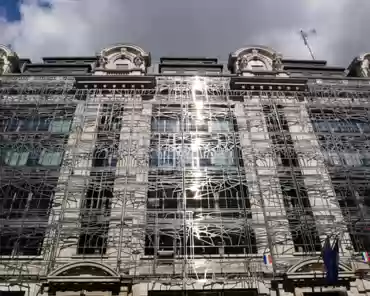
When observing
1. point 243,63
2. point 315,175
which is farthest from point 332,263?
point 243,63

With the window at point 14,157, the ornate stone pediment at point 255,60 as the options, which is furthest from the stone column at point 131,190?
the ornate stone pediment at point 255,60

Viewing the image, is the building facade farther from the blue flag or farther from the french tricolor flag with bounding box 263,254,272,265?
the blue flag

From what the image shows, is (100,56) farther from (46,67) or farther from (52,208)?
(52,208)

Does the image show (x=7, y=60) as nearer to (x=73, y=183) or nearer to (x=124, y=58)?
(x=124, y=58)

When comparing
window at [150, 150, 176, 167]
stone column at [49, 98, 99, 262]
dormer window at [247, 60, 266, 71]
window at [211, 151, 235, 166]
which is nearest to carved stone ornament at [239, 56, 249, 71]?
dormer window at [247, 60, 266, 71]

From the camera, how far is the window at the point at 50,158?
59.1 ft

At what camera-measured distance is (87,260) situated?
542 inches

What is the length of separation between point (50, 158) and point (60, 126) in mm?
2464

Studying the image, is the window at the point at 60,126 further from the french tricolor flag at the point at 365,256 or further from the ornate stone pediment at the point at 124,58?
the french tricolor flag at the point at 365,256

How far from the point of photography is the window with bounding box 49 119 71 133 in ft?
64.6

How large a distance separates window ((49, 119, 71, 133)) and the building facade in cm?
6

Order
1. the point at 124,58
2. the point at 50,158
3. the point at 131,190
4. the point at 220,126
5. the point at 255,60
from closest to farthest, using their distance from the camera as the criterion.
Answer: the point at 131,190 → the point at 50,158 → the point at 220,126 → the point at 124,58 → the point at 255,60

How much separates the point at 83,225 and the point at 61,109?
7609 millimetres

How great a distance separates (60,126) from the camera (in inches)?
787
